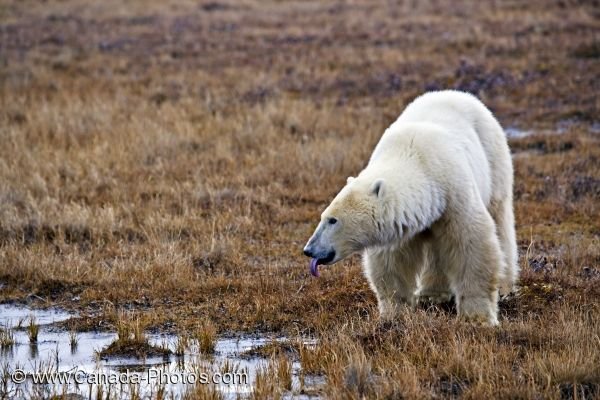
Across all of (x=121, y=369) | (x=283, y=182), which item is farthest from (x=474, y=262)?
(x=283, y=182)

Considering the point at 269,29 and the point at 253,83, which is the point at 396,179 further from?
the point at 269,29

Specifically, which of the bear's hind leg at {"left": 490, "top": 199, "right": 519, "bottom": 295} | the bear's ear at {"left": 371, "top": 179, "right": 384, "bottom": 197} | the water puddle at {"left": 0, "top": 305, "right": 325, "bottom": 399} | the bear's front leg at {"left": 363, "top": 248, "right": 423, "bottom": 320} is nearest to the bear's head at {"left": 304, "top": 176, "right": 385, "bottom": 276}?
the bear's ear at {"left": 371, "top": 179, "right": 384, "bottom": 197}

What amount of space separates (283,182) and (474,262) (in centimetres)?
507

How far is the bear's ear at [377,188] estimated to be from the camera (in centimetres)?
529

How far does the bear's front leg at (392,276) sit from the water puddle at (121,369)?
2.00ft

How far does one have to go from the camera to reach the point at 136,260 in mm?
7719

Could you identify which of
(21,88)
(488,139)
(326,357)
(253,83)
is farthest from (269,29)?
(326,357)

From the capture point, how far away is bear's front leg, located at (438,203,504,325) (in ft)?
18.3

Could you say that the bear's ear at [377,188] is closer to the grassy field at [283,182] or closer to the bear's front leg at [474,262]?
the bear's front leg at [474,262]

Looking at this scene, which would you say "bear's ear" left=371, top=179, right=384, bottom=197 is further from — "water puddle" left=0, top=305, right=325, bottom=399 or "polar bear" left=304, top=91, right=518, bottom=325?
"water puddle" left=0, top=305, right=325, bottom=399

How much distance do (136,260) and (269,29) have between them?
17703mm

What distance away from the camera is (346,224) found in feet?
17.5

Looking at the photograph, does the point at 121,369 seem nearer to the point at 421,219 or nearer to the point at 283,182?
the point at 421,219

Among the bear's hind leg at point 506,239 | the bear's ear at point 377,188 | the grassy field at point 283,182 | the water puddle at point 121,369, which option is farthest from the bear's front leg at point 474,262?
the water puddle at point 121,369
